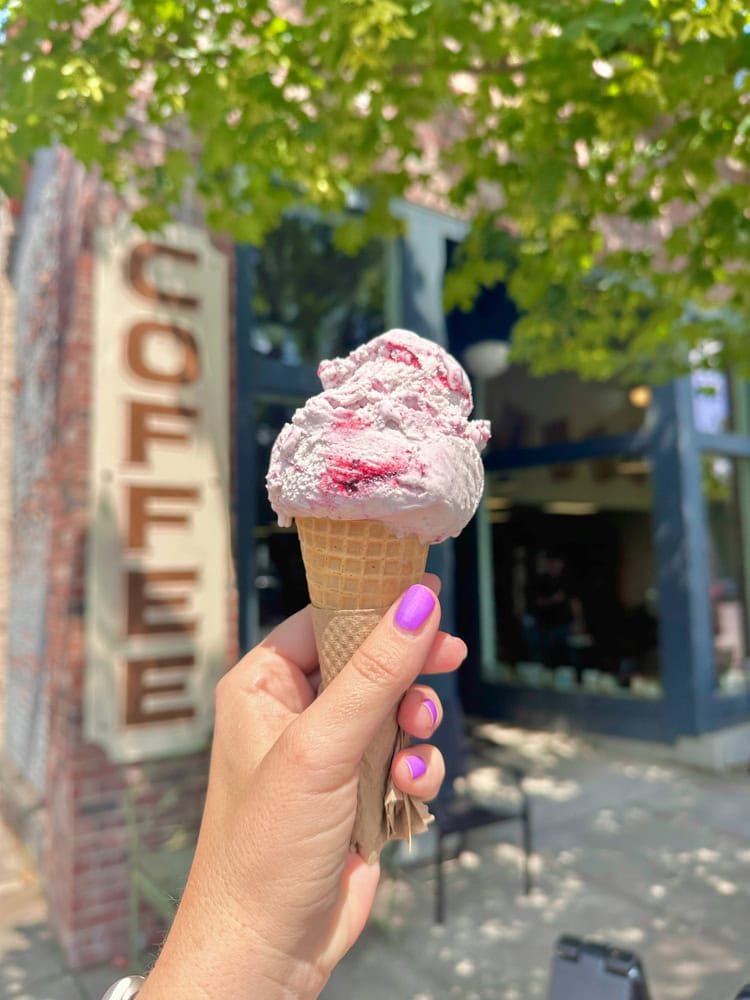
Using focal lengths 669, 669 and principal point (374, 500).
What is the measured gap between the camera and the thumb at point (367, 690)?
4.63 ft

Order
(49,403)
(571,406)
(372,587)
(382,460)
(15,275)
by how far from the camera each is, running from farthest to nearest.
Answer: (571,406) < (15,275) < (49,403) < (372,587) < (382,460)

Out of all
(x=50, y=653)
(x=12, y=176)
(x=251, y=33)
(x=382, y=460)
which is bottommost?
(x=50, y=653)

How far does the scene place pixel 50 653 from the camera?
496 centimetres

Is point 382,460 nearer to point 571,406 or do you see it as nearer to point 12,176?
point 12,176

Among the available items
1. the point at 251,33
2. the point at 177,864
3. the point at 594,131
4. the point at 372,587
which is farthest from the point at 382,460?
the point at 177,864

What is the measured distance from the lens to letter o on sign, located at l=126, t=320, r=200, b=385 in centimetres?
449

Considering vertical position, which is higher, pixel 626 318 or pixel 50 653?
pixel 626 318

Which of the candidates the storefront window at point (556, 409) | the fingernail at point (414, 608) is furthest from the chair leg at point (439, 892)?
the storefront window at point (556, 409)

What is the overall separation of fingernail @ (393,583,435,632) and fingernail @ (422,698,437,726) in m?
0.27

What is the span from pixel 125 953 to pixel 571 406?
26.4 feet

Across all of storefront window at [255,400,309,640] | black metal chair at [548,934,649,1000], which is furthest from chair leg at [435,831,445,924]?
black metal chair at [548,934,649,1000]

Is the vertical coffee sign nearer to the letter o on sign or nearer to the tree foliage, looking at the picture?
the letter o on sign

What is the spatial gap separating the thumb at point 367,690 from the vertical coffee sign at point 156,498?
3242 millimetres

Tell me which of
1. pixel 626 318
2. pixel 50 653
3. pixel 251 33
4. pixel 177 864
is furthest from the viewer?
pixel 626 318
